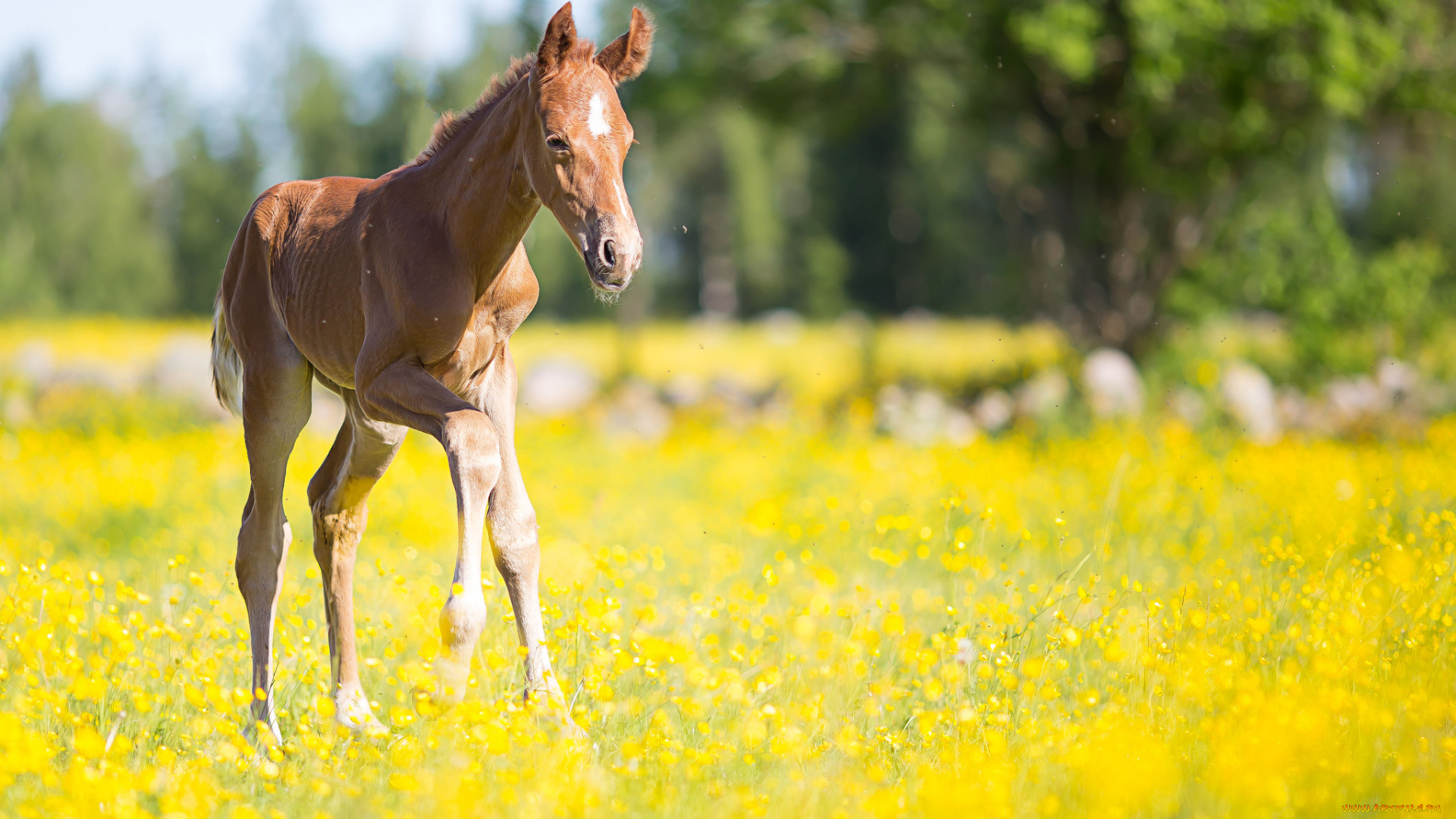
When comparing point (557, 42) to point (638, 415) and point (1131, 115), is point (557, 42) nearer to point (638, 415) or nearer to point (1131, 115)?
point (638, 415)

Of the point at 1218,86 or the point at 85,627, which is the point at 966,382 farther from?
the point at 85,627

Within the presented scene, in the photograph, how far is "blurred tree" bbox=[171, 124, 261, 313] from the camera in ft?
87.2

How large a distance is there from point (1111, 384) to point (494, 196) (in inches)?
390

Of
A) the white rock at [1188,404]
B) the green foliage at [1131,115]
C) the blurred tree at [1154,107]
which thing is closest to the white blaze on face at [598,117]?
the green foliage at [1131,115]

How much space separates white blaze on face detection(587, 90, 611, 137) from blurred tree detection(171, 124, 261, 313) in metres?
23.9

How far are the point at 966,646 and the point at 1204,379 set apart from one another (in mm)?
7945

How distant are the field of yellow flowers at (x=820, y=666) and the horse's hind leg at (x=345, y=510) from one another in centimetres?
19

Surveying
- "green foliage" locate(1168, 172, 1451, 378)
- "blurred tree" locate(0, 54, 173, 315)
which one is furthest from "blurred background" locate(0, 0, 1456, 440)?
"blurred tree" locate(0, 54, 173, 315)

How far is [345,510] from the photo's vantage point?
4.24 meters

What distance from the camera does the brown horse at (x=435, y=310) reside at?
3197 mm

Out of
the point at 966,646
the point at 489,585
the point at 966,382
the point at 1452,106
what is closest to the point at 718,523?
the point at 489,585

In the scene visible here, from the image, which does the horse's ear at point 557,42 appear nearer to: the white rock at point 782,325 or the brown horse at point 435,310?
the brown horse at point 435,310

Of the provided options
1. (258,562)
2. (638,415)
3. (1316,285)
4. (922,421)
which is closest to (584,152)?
(258,562)

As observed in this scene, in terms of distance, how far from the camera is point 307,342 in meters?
3.91
